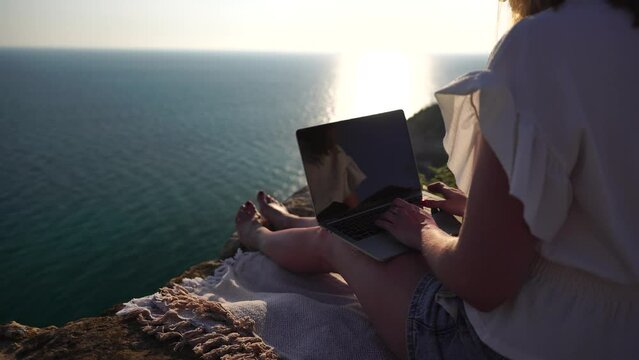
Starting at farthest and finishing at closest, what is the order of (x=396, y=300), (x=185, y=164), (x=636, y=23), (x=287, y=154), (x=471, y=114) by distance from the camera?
1. (x=287, y=154)
2. (x=185, y=164)
3. (x=396, y=300)
4. (x=471, y=114)
5. (x=636, y=23)

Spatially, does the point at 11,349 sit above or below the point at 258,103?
above

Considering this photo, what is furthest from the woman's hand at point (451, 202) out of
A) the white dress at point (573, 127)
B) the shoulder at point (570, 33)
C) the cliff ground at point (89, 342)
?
the cliff ground at point (89, 342)

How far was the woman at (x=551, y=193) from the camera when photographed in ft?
4.74

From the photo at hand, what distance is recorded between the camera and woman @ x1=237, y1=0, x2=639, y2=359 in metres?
1.45

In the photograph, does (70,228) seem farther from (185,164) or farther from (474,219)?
(474,219)

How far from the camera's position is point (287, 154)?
28.9 metres

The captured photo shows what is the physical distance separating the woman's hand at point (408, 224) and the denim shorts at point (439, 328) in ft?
0.67

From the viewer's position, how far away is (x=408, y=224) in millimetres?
2404

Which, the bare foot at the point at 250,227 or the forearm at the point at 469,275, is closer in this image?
the forearm at the point at 469,275

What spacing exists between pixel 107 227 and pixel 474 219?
1492cm

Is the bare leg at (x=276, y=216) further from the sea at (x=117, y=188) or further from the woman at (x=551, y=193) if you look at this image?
the sea at (x=117, y=188)

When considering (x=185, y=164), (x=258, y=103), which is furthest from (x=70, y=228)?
(x=258, y=103)

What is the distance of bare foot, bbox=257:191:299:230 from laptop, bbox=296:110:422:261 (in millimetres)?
1145

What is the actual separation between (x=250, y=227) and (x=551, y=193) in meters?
2.99
